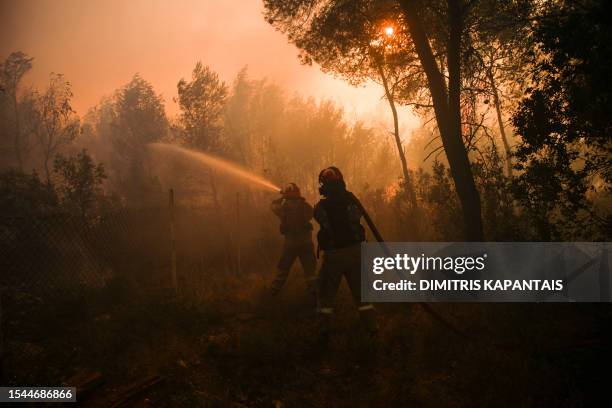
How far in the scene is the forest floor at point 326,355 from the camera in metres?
4.09

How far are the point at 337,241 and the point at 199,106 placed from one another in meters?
24.3

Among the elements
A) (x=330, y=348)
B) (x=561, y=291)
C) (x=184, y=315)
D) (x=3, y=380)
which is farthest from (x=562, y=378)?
(x=3, y=380)

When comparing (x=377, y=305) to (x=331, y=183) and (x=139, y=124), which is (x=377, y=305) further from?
(x=139, y=124)

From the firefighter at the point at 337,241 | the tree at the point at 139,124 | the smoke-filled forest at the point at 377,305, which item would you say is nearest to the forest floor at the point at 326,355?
the smoke-filled forest at the point at 377,305

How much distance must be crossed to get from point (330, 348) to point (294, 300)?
1.91 meters

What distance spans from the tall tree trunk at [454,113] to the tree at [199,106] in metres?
21.9

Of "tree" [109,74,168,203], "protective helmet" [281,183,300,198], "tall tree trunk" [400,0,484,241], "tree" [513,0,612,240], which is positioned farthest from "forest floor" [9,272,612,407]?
"tree" [109,74,168,203]

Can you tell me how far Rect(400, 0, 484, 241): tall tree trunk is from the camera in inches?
281

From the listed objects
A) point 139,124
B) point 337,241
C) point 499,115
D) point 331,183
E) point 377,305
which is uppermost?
point 139,124

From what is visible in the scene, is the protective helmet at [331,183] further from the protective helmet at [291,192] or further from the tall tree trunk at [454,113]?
the tall tree trunk at [454,113]

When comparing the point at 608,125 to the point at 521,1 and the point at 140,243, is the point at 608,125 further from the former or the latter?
the point at 140,243

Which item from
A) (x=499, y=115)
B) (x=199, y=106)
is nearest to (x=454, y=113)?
(x=499, y=115)

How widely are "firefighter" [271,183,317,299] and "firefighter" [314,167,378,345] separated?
178 cm
